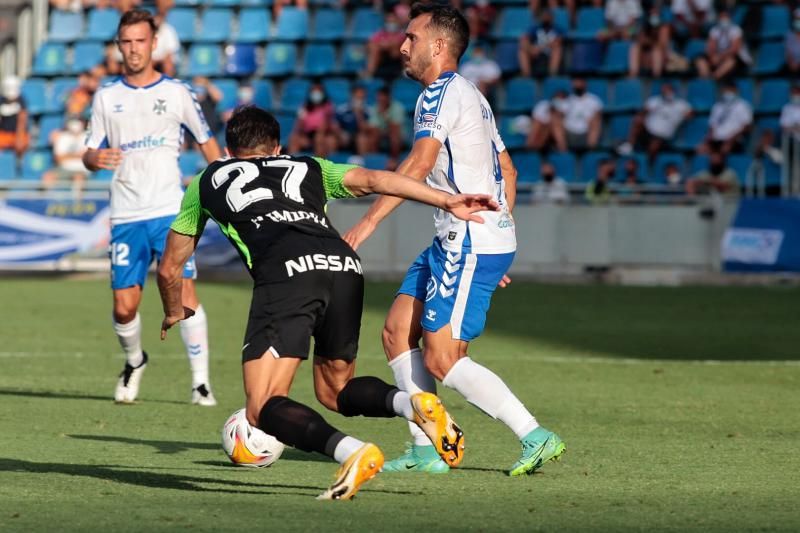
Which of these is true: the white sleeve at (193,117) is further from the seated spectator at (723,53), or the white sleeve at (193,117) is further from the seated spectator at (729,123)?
the seated spectator at (723,53)

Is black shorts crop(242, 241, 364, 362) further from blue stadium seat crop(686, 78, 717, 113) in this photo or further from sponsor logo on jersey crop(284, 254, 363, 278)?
blue stadium seat crop(686, 78, 717, 113)

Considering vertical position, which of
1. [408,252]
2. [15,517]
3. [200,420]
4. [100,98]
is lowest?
[408,252]

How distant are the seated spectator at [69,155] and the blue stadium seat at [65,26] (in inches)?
172

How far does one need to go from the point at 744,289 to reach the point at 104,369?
1037 cm

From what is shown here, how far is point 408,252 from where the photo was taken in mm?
22172

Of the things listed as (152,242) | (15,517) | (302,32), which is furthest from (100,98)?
(302,32)

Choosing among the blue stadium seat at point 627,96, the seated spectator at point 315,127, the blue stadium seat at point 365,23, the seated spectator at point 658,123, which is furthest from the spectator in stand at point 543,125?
the blue stadium seat at point 365,23

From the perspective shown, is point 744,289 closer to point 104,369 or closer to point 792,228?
point 792,228

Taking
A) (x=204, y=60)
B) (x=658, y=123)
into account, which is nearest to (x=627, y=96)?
(x=658, y=123)

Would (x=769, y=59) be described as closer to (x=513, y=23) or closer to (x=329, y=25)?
(x=513, y=23)

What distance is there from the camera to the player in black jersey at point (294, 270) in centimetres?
632

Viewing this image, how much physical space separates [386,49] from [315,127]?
2.32 metres

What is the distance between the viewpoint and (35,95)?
29.1 m

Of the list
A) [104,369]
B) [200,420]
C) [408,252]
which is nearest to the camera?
[200,420]
